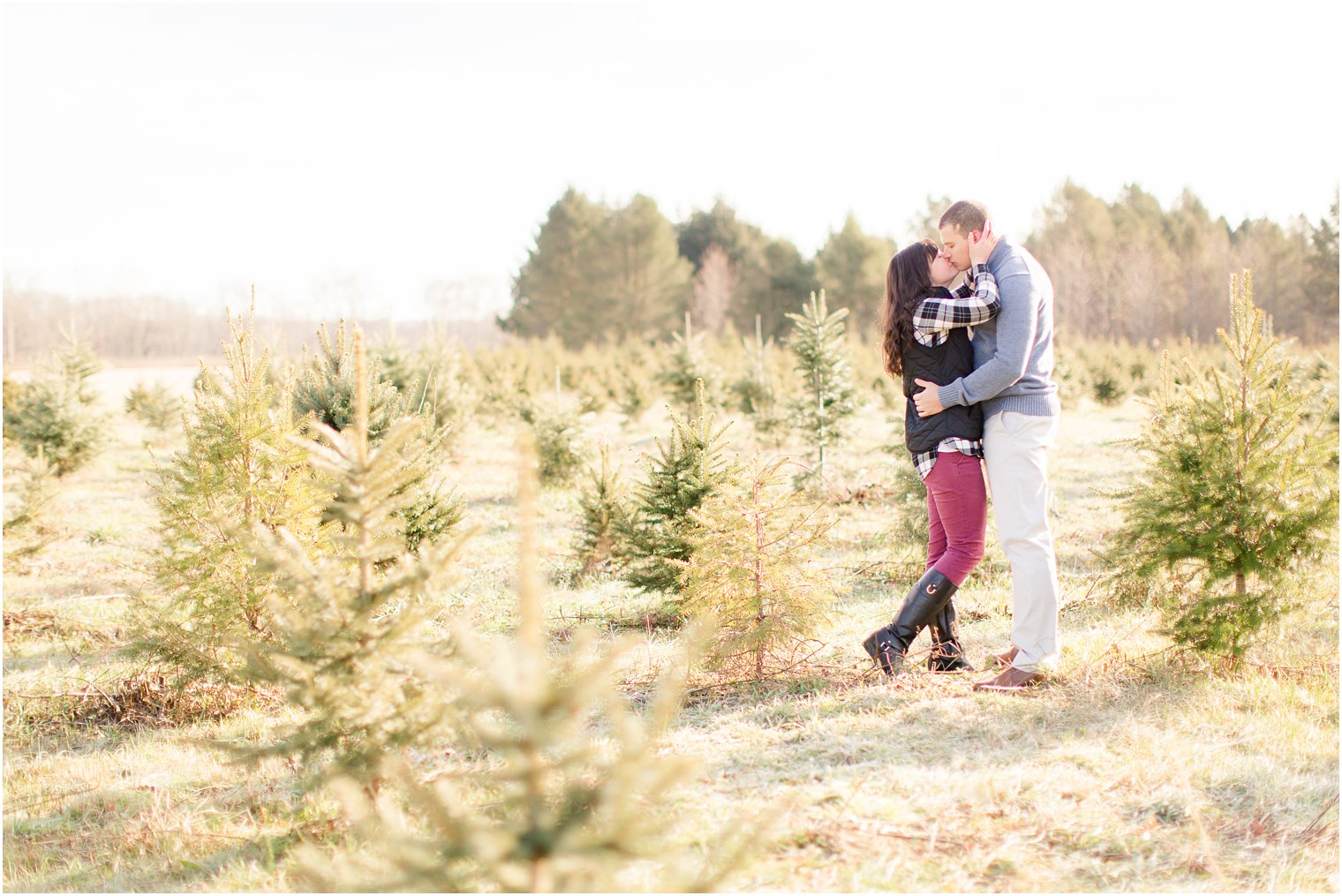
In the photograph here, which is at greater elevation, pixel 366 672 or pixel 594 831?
pixel 366 672

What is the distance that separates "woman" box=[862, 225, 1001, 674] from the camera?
4.46m

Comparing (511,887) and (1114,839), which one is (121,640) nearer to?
(511,887)

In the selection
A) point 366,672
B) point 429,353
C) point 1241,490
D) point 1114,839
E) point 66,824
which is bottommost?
point 66,824

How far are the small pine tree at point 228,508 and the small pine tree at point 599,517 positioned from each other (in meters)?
3.29

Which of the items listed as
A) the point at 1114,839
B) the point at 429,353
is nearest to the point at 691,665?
the point at 1114,839

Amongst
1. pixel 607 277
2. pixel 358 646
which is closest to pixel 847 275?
pixel 607 277

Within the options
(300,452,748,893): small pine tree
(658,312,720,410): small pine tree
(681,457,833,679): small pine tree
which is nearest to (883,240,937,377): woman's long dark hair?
(681,457,833,679): small pine tree

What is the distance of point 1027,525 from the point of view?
431cm

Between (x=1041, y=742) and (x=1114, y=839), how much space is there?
75 centimetres

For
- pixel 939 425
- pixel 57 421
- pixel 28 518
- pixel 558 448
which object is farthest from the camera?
pixel 57 421

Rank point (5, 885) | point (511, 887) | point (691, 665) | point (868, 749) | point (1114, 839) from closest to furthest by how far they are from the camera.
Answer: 1. point (511, 887)
2. point (1114, 839)
3. point (5, 885)
4. point (868, 749)
5. point (691, 665)

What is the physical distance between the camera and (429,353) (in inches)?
649

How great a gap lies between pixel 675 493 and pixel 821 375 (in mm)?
5314

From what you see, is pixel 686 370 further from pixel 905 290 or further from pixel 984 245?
pixel 984 245
